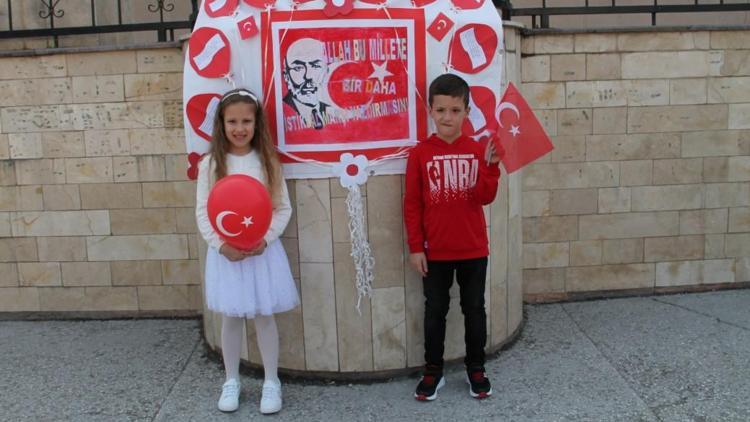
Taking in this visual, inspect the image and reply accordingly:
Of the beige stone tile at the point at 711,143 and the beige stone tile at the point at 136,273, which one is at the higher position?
the beige stone tile at the point at 711,143

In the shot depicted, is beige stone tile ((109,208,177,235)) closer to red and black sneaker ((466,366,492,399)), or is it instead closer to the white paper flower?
the white paper flower

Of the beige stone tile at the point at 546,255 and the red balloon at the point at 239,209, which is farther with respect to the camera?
the beige stone tile at the point at 546,255

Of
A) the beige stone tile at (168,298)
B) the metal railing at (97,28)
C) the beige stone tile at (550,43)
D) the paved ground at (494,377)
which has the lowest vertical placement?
the paved ground at (494,377)

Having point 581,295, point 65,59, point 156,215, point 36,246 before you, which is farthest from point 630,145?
point 36,246

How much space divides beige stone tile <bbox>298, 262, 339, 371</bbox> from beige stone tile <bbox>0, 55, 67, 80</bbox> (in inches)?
101

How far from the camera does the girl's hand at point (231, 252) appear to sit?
130 inches

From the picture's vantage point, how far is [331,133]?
351 cm

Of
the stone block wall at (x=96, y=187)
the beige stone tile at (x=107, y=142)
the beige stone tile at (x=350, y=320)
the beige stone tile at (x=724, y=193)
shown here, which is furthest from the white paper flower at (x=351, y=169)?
the beige stone tile at (x=724, y=193)

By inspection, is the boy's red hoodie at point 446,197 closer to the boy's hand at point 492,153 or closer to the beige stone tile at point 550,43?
the boy's hand at point 492,153

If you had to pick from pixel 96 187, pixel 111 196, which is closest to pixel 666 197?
pixel 111 196

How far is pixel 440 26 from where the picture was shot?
353 cm

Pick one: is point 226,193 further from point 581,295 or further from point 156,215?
point 581,295

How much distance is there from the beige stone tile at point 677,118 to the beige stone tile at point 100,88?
369 cm

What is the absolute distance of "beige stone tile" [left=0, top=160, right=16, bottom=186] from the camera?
494 centimetres
